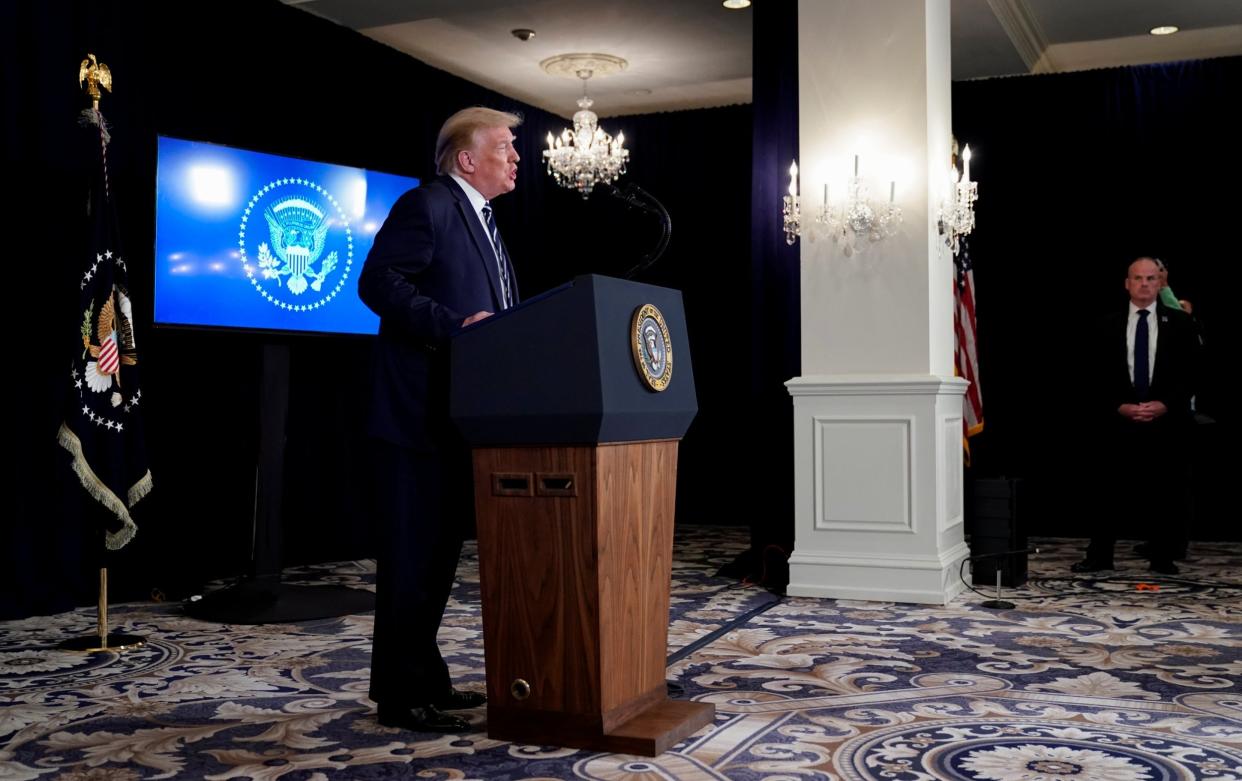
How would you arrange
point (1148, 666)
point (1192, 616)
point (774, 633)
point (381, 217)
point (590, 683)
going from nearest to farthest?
point (590, 683) → point (1148, 666) → point (774, 633) → point (1192, 616) → point (381, 217)

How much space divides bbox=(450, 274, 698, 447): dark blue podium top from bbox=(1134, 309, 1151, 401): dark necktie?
445 centimetres

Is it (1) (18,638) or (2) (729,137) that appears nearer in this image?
(1) (18,638)

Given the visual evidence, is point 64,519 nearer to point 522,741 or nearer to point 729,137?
point 522,741

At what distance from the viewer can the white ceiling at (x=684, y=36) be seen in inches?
284

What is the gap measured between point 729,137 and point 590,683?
736 centimetres

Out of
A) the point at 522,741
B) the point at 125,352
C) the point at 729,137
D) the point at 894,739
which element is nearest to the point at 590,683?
the point at 522,741

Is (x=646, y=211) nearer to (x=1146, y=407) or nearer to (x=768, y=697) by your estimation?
(x=768, y=697)

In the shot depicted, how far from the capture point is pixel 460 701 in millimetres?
3221

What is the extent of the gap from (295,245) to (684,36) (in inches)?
132

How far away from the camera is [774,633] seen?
4.60 metres

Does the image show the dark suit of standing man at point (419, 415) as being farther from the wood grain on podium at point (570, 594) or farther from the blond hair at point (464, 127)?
the wood grain on podium at point (570, 594)

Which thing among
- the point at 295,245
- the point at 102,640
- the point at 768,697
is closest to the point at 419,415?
the point at 768,697

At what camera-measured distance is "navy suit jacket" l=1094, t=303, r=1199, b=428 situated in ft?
20.9

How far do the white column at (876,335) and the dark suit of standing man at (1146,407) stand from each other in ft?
3.93
